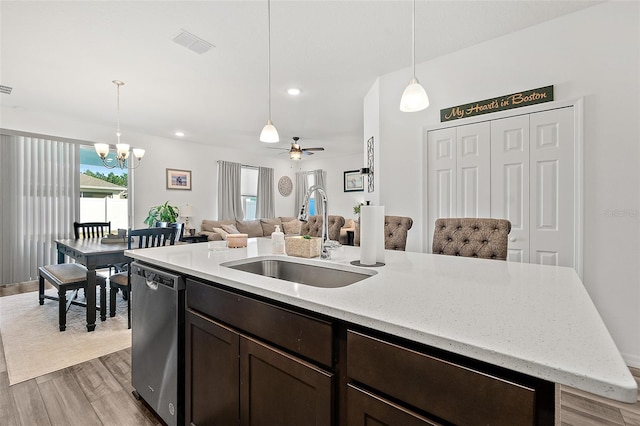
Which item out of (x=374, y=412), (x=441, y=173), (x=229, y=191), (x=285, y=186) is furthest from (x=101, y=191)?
(x=374, y=412)

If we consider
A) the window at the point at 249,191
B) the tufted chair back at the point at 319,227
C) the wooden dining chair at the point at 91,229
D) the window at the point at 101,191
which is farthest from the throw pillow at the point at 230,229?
the tufted chair back at the point at 319,227

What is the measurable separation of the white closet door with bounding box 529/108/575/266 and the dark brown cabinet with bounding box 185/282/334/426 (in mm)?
2491

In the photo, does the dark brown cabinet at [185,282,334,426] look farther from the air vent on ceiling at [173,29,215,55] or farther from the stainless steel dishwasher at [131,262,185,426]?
the air vent on ceiling at [173,29,215,55]

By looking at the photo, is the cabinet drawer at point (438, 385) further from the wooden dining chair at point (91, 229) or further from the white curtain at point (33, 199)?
the white curtain at point (33, 199)

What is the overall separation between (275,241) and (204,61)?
7.26 ft

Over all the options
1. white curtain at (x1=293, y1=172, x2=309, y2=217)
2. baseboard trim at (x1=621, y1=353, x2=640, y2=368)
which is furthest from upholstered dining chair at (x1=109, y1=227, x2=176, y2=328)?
white curtain at (x1=293, y1=172, x2=309, y2=217)

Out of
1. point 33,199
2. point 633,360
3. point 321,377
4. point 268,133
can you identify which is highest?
point 268,133

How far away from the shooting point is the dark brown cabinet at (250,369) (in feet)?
3.01

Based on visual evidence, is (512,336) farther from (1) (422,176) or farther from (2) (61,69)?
(2) (61,69)

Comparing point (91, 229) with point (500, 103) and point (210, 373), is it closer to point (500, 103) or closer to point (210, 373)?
point (210, 373)

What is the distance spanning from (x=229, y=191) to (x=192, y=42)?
4.73 meters

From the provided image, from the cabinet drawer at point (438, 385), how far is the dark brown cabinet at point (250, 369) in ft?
0.42

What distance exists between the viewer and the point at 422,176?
10.1ft

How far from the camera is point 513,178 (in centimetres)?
264
